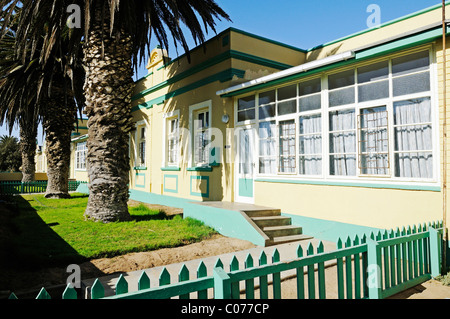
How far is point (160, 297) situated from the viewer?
2.10 meters

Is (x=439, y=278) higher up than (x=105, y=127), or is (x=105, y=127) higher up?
(x=105, y=127)

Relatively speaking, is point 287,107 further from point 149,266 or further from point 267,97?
point 149,266

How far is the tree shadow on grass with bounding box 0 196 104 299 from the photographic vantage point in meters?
4.09

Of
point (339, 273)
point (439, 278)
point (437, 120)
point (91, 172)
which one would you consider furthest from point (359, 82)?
point (91, 172)

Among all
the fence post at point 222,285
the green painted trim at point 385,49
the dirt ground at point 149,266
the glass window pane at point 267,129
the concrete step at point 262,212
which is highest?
the green painted trim at point 385,49

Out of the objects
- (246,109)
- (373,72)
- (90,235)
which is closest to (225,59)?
(246,109)

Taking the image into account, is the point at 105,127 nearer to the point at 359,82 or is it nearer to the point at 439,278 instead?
the point at 359,82

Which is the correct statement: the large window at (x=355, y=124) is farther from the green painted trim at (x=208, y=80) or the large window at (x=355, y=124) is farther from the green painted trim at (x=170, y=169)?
the green painted trim at (x=170, y=169)

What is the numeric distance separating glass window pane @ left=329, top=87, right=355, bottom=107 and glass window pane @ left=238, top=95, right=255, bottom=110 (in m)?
2.39

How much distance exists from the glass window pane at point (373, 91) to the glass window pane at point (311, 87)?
38.5 inches

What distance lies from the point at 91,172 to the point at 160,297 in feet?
21.6

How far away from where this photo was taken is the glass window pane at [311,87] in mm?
6809

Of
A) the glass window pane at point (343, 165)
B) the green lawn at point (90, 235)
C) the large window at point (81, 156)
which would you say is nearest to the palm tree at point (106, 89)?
the green lawn at point (90, 235)

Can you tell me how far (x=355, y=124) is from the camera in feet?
20.0
